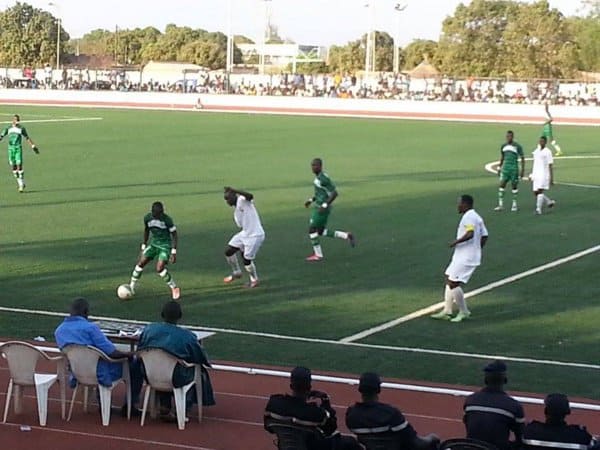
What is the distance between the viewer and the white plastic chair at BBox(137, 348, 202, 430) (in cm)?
1059

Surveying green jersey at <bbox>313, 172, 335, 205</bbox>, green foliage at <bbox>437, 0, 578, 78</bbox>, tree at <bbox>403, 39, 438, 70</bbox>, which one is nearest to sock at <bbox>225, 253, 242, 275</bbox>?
green jersey at <bbox>313, 172, 335, 205</bbox>

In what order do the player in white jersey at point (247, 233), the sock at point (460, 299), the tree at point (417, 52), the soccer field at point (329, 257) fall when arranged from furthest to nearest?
the tree at point (417, 52) < the player in white jersey at point (247, 233) < the sock at point (460, 299) < the soccer field at point (329, 257)

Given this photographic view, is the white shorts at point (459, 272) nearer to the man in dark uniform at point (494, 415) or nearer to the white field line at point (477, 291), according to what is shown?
the white field line at point (477, 291)

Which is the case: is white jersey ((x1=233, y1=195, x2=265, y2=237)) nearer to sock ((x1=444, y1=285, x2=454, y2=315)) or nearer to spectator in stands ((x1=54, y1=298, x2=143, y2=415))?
sock ((x1=444, y1=285, x2=454, y2=315))

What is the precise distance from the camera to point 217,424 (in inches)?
433

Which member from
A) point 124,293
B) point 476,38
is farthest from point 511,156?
point 476,38

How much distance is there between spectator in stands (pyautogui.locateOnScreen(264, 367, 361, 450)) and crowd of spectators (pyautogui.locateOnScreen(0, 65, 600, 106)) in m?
75.0

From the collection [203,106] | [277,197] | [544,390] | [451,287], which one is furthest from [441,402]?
[203,106]

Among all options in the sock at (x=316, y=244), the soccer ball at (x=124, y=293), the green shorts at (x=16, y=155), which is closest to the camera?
the soccer ball at (x=124, y=293)

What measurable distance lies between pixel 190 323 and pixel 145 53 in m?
152

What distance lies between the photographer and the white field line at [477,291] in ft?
50.8

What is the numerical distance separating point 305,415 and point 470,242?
25.0 ft

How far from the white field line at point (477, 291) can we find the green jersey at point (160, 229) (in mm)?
3432

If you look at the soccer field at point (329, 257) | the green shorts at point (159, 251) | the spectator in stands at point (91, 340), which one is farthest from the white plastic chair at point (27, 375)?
the green shorts at point (159, 251)
